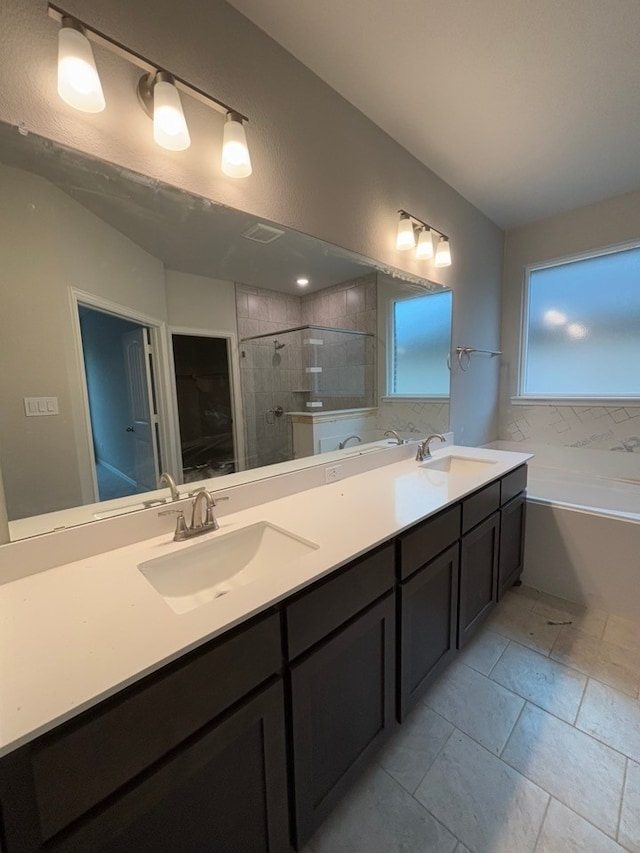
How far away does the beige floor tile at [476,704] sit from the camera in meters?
1.37

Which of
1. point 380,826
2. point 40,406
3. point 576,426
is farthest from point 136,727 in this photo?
point 576,426

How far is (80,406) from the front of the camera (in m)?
1.08

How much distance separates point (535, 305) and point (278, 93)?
2.67 metres

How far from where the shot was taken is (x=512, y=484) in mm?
2016

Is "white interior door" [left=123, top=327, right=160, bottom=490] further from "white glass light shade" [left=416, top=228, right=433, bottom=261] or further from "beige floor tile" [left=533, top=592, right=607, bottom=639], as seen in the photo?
"beige floor tile" [left=533, top=592, right=607, bottom=639]

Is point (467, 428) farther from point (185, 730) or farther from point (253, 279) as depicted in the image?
point (185, 730)

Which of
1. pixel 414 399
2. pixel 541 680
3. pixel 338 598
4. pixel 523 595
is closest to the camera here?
pixel 338 598

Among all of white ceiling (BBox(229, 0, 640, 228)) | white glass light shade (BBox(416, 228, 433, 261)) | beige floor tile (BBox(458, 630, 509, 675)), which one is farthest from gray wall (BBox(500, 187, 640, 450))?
beige floor tile (BBox(458, 630, 509, 675))

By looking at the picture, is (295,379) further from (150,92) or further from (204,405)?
(150,92)

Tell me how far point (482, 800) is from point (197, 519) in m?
1.31

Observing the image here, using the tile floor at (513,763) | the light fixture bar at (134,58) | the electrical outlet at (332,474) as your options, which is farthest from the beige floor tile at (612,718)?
the light fixture bar at (134,58)

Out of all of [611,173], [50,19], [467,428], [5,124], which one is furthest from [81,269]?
[611,173]

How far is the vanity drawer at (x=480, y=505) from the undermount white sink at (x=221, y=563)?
817 mm

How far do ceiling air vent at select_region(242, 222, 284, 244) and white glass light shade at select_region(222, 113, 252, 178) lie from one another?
0.20 meters
